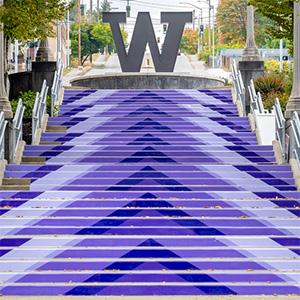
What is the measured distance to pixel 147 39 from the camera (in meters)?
36.2

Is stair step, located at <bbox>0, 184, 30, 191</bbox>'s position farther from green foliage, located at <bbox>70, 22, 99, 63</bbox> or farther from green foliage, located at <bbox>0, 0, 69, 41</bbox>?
green foliage, located at <bbox>70, 22, 99, 63</bbox>

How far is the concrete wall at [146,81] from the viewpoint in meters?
35.0

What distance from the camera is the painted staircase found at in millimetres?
13008

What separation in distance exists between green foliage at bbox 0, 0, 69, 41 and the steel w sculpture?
12178 millimetres

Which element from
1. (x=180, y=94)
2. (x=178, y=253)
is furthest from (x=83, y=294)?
(x=180, y=94)

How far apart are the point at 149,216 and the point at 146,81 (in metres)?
19.6

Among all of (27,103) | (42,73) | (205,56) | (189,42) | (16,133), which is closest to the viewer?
(16,133)

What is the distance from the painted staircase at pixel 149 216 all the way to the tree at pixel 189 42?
136 meters

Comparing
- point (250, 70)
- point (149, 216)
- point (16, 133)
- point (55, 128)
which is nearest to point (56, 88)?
point (55, 128)

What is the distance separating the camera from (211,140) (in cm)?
2227

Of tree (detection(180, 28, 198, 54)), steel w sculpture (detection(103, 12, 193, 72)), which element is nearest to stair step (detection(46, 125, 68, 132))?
steel w sculpture (detection(103, 12, 193, 72))

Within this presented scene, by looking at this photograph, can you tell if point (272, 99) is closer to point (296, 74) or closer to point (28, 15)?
point (296, 74)

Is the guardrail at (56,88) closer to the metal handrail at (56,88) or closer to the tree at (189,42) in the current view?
the metal handrail at (56,88)

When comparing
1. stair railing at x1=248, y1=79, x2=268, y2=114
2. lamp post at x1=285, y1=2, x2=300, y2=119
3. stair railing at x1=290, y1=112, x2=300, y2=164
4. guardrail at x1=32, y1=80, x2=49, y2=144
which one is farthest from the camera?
stair railing at x1=248, y1=79, x2=268, y2=114
